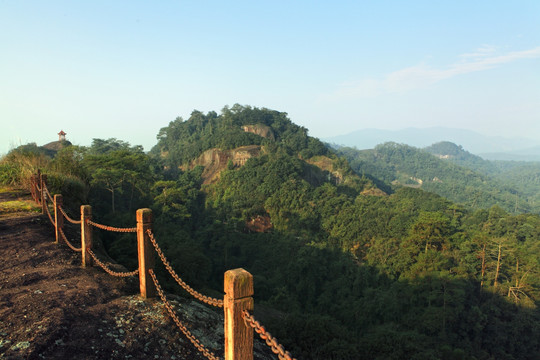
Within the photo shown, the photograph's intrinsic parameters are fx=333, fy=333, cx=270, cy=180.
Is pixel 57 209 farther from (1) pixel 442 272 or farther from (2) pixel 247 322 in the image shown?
(1) pixel 442 272

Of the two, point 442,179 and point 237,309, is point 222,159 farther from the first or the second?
point 442,179

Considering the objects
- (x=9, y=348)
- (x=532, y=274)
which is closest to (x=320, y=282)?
(x=532, y=274)

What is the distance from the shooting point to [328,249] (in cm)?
3544

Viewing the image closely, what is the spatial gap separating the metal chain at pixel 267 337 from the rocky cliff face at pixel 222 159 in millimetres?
50371

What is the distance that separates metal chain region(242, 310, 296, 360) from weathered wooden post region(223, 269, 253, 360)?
54 millimetres

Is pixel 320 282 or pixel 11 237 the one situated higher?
pixel 11 237

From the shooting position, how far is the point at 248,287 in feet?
8.21

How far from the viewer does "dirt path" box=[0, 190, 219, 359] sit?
3459 mm

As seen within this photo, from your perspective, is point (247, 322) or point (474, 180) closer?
point (247, 322)

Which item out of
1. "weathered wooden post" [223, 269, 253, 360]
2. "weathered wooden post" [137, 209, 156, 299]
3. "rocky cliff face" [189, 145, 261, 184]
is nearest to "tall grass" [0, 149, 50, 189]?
"weathered wooden post" [137, 209, 156, 299]

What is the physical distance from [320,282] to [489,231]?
1908 cm

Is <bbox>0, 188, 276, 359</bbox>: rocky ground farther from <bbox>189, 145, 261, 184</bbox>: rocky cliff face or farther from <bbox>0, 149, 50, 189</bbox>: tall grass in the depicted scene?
<bbox>189, 145, 261, 184</bbox>: rocky cliff face

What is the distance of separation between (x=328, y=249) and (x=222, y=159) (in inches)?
1030

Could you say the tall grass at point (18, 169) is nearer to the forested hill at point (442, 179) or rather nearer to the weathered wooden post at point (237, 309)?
the weathered wooden post at point (237, 309)
